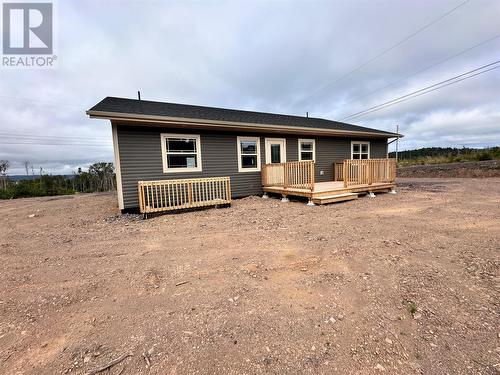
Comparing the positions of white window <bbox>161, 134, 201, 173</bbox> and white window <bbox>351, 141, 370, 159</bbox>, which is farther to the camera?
white window <bbox>351, 141, 370, 159</bbox>

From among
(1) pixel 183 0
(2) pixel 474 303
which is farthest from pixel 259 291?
(1) pixel 183 0

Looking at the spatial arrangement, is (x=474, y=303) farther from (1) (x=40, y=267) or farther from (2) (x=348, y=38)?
(2) (x=348, y=38)

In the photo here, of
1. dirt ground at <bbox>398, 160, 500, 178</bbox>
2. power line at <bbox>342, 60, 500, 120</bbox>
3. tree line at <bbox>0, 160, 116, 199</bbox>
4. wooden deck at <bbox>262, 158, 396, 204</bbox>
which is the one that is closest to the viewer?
wooden deck at <bbox>262, 158, 396, 204</bbox>

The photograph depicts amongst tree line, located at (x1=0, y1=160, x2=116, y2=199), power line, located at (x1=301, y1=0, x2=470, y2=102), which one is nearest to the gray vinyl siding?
power line, located at (x1=301, y1=0, x2=470, y2=102)

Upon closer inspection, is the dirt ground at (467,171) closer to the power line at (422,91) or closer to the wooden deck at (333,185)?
the power line at (422,91)

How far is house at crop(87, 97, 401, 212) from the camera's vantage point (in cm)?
661

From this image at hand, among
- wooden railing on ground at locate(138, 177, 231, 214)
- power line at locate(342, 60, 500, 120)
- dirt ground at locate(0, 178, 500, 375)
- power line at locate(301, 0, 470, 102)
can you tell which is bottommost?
dirt ground at locate(0, 178, 500, 375)

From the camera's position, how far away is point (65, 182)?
24422mm

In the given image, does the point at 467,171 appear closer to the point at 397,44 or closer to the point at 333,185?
the point at 397,44

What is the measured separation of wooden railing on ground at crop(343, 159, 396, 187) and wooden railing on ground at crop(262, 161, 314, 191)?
5.49 feet

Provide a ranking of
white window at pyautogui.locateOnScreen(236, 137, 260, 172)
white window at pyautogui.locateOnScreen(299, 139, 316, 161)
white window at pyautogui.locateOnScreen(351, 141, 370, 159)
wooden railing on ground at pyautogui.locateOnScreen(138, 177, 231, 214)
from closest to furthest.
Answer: wooden railing on ground at pyautogui.locateOnScreen(138, 177, 231, 214)
white window at pyautogui.locateOnScreen(236, 137, 260, 172)
white window at pyautogui.locateOnScreen(299, 139, 316, 161)
white window at pyautogui.locateOnScreen(351, 141, 370, 159)

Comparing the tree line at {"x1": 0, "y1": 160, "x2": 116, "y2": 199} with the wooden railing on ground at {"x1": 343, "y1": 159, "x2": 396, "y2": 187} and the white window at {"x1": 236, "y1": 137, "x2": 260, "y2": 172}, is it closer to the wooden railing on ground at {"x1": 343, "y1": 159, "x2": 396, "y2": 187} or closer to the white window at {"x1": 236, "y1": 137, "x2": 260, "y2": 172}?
the white window at {"x1": 236, "y1": 137, "x2": 260, "y2": 172}

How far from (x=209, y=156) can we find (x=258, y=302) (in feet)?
21.5

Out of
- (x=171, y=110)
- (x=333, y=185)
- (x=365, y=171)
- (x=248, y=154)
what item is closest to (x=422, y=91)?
(x=365, y=171)
